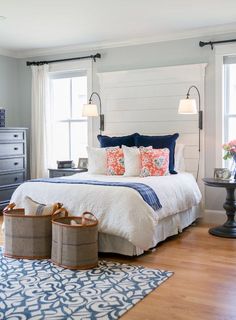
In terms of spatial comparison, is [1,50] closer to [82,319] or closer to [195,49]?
[195,49]

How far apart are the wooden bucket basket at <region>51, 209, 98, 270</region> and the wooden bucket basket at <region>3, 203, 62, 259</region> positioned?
200 millimetres

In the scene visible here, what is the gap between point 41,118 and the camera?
686 cm

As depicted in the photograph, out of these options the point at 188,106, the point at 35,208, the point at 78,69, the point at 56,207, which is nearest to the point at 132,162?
the point at 188,106

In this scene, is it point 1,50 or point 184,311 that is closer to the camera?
point 184,311

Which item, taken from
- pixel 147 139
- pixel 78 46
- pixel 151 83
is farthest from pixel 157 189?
pixel 78 46

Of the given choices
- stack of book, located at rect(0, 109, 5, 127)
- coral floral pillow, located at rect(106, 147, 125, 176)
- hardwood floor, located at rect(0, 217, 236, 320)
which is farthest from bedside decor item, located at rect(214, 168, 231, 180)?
stack of book, located at rect(0, 109, 5, 127)

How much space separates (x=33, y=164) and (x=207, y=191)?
295cm

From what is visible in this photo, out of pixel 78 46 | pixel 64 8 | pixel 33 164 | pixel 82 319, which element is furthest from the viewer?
pixel 33 164

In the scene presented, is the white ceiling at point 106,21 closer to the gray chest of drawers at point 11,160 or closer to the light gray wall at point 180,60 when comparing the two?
the light gray wall at point 180,60

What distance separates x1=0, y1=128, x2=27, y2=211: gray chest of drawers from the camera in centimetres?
622

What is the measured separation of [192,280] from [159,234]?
1.04 meters

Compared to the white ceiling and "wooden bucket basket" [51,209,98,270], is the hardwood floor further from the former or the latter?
the white ceiling

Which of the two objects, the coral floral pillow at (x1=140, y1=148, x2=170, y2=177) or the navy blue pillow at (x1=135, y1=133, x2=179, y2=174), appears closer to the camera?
the coral floral pillow at (x1=140, y1=148, x2=170, y2=177)

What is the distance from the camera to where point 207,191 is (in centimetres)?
566
